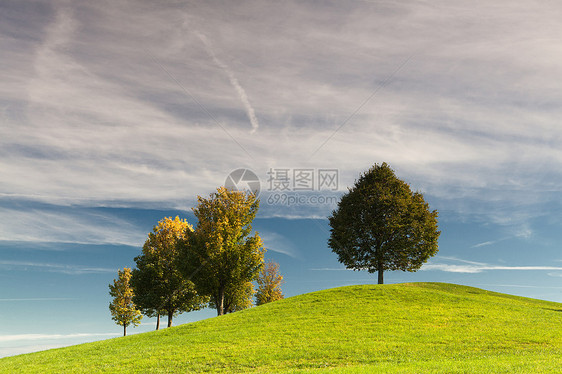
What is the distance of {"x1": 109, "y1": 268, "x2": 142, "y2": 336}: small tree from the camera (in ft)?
180

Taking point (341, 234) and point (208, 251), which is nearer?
point (208, 251)

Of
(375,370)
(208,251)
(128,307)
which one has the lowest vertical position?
(128,307)

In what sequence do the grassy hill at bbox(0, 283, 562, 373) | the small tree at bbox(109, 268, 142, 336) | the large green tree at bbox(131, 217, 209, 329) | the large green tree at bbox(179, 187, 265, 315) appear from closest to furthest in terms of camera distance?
the grassy hill at bbox(0, 283, 562, 373) < the large green tree at bbox(179, 187, 265, 315) < the large green tree at bbox(131, 217, 209, 329) < the small tree at bbox(109, 268, 142, 336)

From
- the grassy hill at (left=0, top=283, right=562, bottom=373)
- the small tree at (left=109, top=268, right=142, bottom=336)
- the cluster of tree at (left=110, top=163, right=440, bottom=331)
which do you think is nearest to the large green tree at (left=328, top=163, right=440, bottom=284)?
the cluster of tree at (left=110, top=163, right=440, bottom=331)

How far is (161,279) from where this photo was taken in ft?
153

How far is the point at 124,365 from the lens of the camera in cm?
1984

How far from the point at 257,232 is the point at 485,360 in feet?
91.2

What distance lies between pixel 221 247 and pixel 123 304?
2573 centimetres

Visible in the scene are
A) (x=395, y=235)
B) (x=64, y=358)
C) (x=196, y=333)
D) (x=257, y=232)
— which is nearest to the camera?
(x=64, y=358)

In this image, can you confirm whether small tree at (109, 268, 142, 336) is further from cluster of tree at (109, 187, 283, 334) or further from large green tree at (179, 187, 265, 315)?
large green tree at (179, 187, 265, 315)

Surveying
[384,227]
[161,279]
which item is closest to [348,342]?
[384,227]

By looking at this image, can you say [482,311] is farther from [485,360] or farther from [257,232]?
[257,232]

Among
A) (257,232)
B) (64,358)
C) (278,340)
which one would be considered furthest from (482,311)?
(64,358)

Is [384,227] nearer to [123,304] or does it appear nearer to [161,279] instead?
[161,279]
